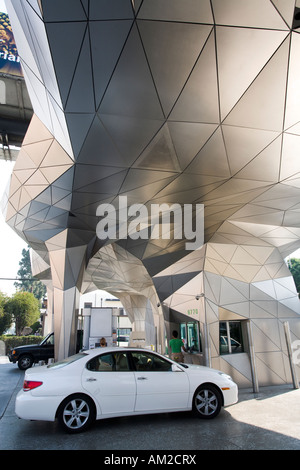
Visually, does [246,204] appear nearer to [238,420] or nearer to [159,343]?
[238,420]

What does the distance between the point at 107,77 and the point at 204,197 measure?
4.85 metres

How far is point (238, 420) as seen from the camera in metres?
5.97

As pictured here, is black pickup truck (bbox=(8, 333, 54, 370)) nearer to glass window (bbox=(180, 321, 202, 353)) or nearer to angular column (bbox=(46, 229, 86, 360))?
angular column (bbox=(46, 229, 86, 360))

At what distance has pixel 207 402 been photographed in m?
6.03

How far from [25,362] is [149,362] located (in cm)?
1149

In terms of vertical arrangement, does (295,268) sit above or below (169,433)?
above

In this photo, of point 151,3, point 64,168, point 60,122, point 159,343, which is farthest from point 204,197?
point 159,343

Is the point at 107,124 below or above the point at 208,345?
above

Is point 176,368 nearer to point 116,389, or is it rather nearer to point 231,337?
point 116,389

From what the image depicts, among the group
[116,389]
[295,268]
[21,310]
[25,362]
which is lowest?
[25,362]

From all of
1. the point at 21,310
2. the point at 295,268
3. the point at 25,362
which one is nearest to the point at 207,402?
the point at 25,362

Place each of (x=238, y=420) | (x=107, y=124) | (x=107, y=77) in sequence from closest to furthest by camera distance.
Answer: (x=107, y=77)
(x=107, y=124)
(x=238, y=420)

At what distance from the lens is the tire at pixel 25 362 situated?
14617 mm

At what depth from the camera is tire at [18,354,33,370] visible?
14617 mm
